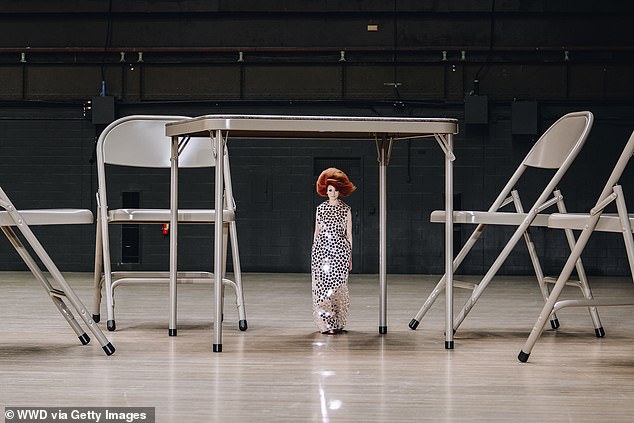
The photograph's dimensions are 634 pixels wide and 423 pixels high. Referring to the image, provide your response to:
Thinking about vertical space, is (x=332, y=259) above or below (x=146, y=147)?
below

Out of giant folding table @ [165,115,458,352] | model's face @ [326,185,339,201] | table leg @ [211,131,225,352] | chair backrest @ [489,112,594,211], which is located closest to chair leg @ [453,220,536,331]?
chair backrest @ [489,112,594,211]

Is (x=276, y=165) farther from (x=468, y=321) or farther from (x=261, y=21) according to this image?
(x=468, y=321)

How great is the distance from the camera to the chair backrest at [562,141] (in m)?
3.75

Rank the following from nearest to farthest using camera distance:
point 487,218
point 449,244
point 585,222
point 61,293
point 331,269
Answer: point 585,222
point 61,293
point 449,244
point 487,218
point 331,269

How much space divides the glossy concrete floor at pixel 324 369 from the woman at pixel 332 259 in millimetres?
109

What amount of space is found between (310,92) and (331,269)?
5727 mm

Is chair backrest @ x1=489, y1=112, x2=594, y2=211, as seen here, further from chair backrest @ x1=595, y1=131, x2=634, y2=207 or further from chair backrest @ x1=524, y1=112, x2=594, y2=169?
chair backrest @ x1=595, y1=131, x2=634, y2=207

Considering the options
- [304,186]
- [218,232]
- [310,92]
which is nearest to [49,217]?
[218,232]

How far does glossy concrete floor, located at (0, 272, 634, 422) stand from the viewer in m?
2.49

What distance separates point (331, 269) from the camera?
13.7 feet

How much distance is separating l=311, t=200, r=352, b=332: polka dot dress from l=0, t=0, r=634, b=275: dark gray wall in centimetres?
540

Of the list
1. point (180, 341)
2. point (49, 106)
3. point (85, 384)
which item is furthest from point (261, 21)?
point (85, 384)

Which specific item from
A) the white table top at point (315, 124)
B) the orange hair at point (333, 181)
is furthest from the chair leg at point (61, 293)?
the orange hair at point (333, 181)

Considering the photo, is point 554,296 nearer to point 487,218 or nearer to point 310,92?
point 487,218
